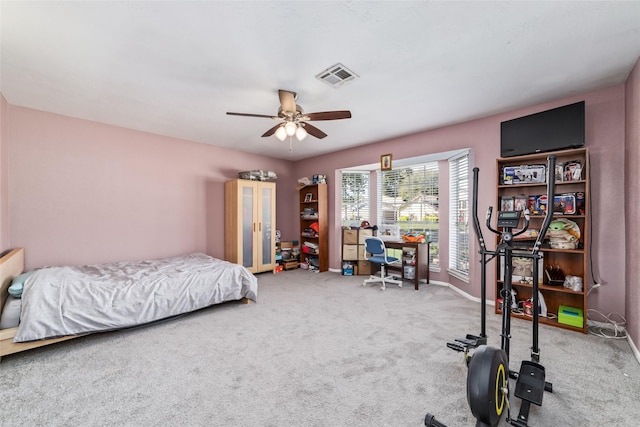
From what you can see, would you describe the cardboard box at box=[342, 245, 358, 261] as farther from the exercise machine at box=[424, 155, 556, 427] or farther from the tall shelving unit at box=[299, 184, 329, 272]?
the exercise machine at box=[424, 155, 556, 427]

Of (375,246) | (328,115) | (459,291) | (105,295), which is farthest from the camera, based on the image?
(375,246)

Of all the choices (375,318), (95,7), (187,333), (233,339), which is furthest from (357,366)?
→ (95,7)

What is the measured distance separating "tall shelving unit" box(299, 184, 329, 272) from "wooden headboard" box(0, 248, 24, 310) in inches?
165

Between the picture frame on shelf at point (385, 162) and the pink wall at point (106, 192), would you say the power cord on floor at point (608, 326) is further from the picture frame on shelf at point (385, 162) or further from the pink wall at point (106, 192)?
the pink wall at point (106, 192)

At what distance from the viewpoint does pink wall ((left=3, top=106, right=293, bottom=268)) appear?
3320 millimetres

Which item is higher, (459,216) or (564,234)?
(459,216)

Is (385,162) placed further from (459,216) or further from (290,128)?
(290,128)

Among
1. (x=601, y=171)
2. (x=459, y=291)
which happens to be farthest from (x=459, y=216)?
(x=601, y=171)

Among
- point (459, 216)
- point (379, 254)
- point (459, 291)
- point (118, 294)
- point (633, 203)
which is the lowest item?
point (459, 291)

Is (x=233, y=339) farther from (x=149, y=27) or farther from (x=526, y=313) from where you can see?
(x=526, y=313)

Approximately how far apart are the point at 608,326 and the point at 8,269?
242 inches

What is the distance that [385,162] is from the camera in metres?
4.75

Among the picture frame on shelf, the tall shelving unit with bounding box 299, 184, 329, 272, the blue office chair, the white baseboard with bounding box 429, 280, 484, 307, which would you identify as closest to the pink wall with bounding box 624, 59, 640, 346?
the white baseboard with bounding box 429, 280, 484, 307

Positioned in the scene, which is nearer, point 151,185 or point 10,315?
point 10,315
